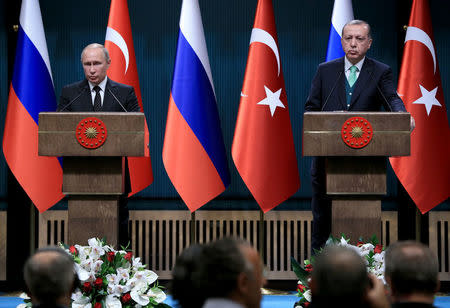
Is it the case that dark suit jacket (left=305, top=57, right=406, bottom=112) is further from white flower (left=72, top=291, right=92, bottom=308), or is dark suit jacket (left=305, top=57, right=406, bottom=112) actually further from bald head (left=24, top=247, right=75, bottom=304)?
bald head (left=24, top=247, right=75, bottom=304)

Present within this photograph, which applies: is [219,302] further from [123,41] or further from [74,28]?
[74,28]

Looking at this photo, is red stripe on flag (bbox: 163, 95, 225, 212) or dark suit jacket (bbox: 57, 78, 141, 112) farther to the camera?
red stripe on flag (bbox: 163, 95, 225, 212)

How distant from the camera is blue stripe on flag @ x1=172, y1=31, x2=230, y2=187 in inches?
222

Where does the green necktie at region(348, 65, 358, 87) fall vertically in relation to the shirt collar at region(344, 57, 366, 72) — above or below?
below

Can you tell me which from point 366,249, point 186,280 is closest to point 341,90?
point 366,249

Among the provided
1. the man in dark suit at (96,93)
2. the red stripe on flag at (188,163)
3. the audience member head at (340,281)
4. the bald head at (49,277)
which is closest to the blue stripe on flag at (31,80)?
the red stripe on flag at (188,163)

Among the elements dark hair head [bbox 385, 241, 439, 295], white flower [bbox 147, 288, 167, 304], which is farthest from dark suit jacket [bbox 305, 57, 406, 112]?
dark hair head [bbox 385, 241, 439, 295]

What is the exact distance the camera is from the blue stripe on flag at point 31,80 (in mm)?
5676

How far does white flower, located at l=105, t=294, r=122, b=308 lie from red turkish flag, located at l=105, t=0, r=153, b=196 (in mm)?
2271

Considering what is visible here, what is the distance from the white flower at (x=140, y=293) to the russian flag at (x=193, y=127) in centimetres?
197

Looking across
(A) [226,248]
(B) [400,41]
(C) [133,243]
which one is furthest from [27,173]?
(A) [226,248]

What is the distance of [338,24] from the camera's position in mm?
5695

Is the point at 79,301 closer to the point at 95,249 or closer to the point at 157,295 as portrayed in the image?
the point at 95,249

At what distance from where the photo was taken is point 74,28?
21.0 feet
